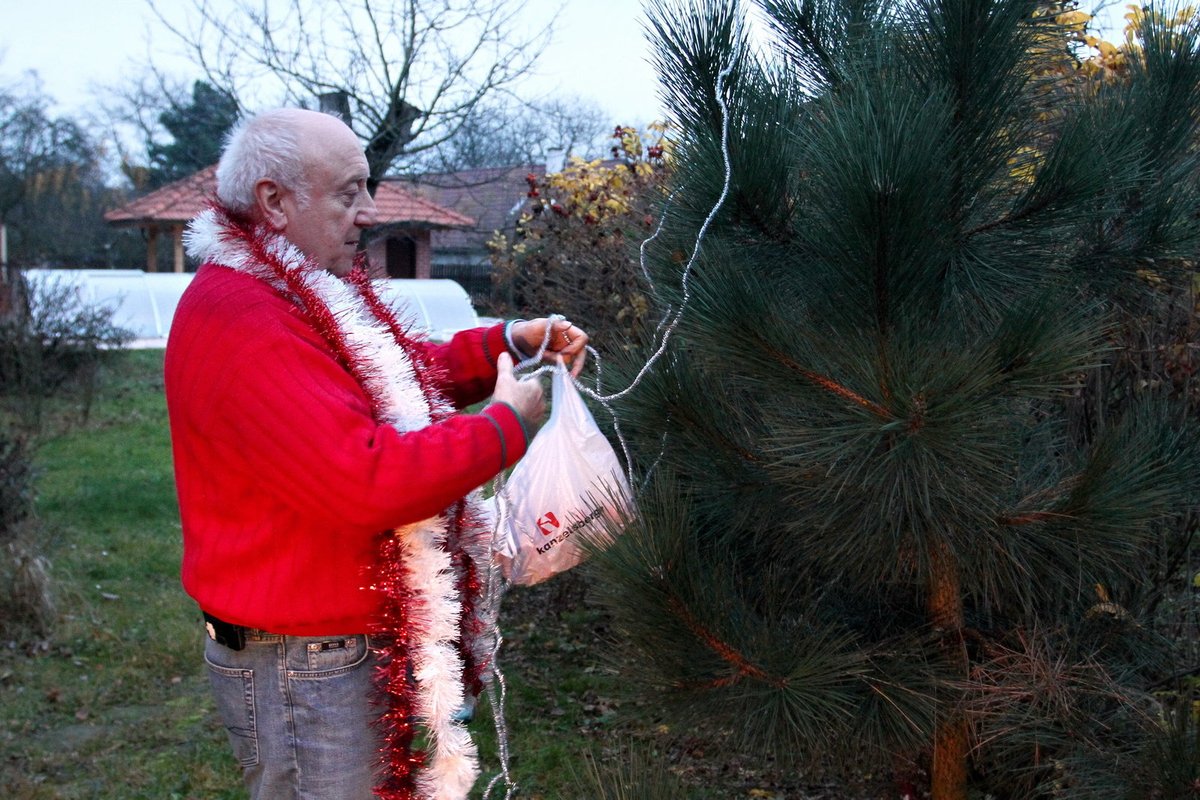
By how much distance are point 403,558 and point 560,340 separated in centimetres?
64

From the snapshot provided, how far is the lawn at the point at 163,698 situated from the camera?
4102 millimetres

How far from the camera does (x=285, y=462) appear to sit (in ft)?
6.63

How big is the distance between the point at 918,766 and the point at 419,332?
1.75m

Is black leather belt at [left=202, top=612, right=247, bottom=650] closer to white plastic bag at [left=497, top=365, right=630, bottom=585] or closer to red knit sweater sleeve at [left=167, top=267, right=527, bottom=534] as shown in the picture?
red knit sweater sleeve at [left=167, top=267, right=527, bottom=534]

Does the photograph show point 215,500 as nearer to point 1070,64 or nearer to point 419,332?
point 419,332

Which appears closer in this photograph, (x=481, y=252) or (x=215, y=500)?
(x=215, y=500)

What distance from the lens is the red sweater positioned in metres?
2.01

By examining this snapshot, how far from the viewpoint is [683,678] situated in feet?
7.30

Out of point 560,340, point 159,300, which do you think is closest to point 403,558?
point 560,340

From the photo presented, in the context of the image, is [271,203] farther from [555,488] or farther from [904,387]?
[904,387]

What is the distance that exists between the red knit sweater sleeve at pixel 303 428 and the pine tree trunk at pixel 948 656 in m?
0.93

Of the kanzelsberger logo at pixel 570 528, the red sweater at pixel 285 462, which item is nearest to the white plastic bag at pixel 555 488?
the kanzelsberger logo at pixel 570 528

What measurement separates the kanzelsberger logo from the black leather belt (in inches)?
25.9

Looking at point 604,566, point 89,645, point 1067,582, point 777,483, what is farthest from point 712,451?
point 89,645
